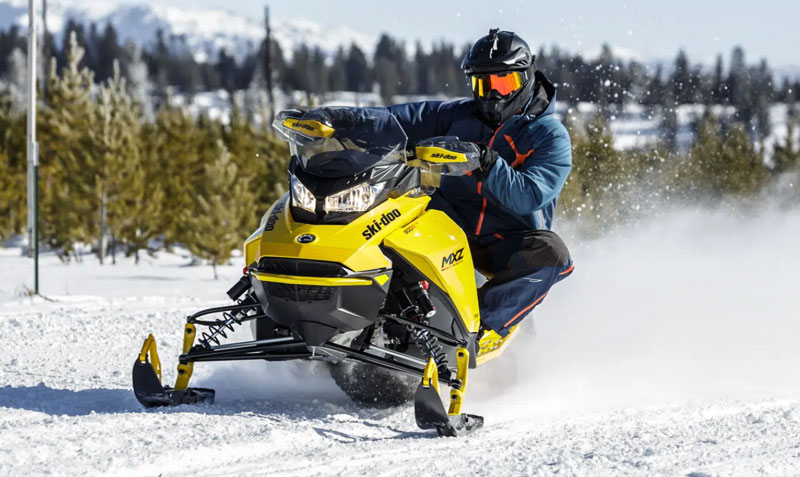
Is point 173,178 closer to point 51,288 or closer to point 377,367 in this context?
point 51,288

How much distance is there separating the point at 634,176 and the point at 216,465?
49.9 feet

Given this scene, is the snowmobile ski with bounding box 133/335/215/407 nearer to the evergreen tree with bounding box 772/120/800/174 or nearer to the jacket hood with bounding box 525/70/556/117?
the jacket hood with bounding box 525/70/556/117

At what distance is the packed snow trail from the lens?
3006 millimetres

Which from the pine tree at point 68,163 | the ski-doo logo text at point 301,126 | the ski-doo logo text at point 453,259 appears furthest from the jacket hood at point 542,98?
the pine tree at point 68,163

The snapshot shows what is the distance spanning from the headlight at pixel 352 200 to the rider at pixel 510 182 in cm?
52

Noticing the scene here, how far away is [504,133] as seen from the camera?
14.4 feet

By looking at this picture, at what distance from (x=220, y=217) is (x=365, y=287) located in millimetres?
18047

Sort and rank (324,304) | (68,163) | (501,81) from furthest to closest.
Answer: (68,163), (501,81), (324,304)

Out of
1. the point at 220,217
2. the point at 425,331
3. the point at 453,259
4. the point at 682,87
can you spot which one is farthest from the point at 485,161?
the point at 682,87

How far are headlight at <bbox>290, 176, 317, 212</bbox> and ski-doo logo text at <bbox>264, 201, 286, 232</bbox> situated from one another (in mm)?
131

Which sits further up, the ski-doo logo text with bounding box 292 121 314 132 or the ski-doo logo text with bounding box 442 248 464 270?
the ski-doo logo text with bounding box 292 121 314 132

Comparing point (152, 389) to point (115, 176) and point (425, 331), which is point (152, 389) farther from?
point (115, 176)

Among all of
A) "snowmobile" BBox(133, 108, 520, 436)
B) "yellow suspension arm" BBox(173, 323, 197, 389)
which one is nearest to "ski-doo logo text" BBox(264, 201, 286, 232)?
"snowmobile" BBox(133, 108, 520, 436)

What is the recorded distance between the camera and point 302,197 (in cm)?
360
